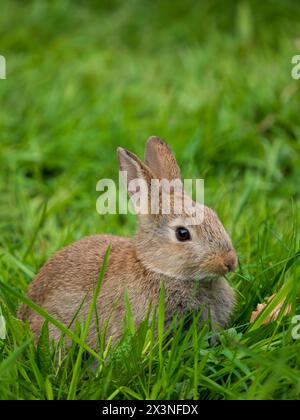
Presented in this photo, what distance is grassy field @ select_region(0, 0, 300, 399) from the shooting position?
11.2ft

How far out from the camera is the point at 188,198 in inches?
164

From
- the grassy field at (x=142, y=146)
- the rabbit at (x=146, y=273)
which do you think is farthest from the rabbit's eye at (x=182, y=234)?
the grassy field at (x=142, y=146)

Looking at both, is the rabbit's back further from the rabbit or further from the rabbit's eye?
the rabbit's eye

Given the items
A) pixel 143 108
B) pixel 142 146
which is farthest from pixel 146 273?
pixel 143 108

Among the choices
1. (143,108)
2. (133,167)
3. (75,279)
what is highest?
(143,108)

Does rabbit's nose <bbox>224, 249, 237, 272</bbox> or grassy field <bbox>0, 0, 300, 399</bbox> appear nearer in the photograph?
grassy field <bbox>0, 0, 300, 399</bbox>

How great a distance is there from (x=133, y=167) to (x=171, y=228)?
0.35m

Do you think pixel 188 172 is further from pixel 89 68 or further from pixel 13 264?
pixel 89 68

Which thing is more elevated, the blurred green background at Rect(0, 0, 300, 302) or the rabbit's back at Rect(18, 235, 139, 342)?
the blurred green background at Rect(0, 0, 300, 302)

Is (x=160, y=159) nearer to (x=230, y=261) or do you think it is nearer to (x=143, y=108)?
(x=230, y=261)

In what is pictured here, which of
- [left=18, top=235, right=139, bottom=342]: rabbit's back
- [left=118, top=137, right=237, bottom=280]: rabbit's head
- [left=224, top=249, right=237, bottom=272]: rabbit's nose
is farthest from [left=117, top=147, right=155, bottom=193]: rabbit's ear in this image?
[left=224, top=249, right=237, bottom=272]: rabbit's nose

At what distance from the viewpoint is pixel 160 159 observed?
4359 millimetres
